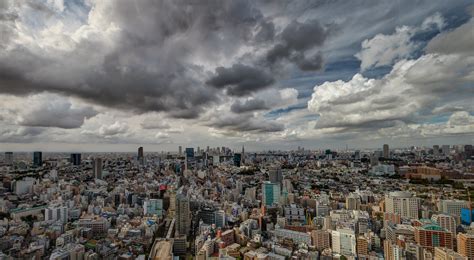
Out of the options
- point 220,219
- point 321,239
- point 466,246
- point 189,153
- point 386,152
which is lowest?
point 220,219

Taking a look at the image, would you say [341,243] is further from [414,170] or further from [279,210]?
[414,170]

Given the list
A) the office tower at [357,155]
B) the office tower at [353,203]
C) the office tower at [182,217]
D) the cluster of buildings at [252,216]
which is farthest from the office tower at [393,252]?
the office tower at [357,155]

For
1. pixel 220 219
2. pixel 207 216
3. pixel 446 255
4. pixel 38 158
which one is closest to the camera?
pixel 446 255

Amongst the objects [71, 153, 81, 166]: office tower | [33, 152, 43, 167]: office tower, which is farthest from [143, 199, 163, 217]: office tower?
[71, 153, 81, 166]: office tower

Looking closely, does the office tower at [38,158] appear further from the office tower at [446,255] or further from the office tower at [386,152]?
the office tower at [386,152]

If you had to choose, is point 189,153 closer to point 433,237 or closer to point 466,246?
point 433,237

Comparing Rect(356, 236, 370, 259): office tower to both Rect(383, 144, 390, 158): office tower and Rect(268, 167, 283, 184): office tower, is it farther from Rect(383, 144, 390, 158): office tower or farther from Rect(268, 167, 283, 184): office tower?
Rect(268, 167, 283, 184): office tower

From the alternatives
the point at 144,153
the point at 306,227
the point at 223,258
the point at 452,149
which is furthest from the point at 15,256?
the point at 144,153

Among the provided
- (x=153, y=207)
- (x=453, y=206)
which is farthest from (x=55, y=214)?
(x=453, y=206)
